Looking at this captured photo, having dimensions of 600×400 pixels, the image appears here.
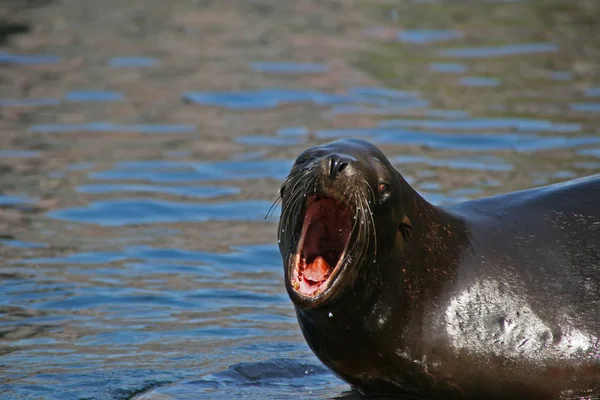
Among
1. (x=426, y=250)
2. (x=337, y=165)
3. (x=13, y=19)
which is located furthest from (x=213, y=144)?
(x=13, y=19)

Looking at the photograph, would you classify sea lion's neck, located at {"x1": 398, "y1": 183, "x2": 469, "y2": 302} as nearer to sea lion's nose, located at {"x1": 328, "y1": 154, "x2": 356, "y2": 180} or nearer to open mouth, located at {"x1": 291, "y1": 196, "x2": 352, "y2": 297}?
open mouth, located at {"x1": 291, "y1": 196, "x2": 352, "y2": 297}

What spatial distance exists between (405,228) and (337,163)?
26.5 inches

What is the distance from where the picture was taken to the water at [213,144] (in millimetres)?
7277

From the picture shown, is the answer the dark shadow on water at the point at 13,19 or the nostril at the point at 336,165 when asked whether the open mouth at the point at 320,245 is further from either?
the dark shadow on water at the point at 13,19

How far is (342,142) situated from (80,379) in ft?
6.57

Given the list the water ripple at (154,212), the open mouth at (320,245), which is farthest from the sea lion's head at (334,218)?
the water ripple at (154,212)

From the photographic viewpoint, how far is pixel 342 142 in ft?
19.3

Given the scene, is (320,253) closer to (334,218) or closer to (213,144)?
(334,218)

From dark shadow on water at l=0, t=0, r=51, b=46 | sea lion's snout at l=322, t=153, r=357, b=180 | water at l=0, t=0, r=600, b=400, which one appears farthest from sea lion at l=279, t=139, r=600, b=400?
dark shadow on water at l=0, t=0, r=51, b=46

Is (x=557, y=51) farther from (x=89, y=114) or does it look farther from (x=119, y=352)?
(x=119, y=352)

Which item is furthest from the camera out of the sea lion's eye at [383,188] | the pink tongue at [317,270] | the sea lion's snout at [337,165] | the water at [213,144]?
the water at [213,144]

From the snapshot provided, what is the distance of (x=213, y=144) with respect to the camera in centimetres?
1361

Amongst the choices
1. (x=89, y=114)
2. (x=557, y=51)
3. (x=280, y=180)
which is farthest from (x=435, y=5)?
(x=280, y=180)

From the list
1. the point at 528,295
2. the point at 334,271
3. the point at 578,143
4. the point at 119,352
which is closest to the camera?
the point at 334,271
